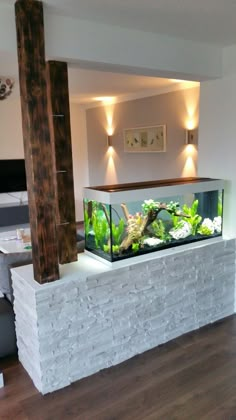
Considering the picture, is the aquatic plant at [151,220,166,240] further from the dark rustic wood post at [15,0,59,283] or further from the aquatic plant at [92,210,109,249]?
the dark rustic wood post at [15,0,59,283]

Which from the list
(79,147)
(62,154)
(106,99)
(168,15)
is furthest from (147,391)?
(79,147)

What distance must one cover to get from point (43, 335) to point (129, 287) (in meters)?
0.74


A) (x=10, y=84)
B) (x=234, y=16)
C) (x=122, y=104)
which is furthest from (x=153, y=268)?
(x=122, y=104)

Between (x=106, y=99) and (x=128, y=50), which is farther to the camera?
(x=106, y=99)

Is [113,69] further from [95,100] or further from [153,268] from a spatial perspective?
[95,100]

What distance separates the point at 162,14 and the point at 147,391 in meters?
2.60

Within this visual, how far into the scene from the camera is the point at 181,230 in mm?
3072

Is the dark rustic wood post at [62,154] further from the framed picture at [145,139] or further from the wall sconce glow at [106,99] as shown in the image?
the wall sconce glow at [106,99]

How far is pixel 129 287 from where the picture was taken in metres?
2.72

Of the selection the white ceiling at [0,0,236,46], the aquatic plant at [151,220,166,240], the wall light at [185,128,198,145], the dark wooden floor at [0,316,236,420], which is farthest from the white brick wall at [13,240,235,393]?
the wall light at [185,128,198,145]

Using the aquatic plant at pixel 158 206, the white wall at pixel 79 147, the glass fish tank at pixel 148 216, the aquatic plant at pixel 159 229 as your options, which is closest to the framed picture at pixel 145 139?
the white wall at pixel 79 147

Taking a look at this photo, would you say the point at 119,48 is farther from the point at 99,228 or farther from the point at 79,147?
the point at 79,147

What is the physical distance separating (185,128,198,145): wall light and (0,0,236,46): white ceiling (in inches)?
89.6

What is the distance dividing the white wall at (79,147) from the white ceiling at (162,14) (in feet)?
15.8
